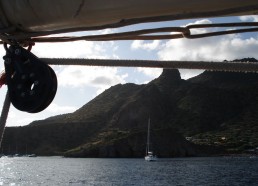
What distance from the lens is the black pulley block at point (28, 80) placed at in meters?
2.60

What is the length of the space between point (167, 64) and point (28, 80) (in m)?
0.94

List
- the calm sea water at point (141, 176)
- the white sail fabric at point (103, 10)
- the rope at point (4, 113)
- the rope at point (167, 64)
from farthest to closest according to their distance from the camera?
the calm sea water at point (141, 176) < the rope at point (4, 113) < the rope at point (167, 64) < the white sail fabric at point (103, 10)

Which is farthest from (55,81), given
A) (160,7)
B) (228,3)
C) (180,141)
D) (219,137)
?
(219,137)

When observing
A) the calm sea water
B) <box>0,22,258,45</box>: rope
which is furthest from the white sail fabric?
the calm sea water

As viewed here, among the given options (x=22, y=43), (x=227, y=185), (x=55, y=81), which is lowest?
(x=227, y=185)

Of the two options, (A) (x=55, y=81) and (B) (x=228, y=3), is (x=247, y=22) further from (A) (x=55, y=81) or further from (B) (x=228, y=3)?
(A) (x=55, y=81)

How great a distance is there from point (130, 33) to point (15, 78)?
2.80ft

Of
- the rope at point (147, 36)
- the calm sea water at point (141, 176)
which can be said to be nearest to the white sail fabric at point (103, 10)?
the rope at point (147, 36)

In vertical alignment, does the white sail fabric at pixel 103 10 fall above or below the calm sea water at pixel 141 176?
above

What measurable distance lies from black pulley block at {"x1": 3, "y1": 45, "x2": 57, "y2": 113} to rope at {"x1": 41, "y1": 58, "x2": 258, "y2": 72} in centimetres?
19

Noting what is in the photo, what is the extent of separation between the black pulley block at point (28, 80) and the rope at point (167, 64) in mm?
188

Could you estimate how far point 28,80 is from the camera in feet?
8.82

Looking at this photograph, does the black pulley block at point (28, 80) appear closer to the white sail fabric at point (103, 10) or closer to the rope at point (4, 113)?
the rope at point (4, 113)

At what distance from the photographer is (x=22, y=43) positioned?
293 cm
